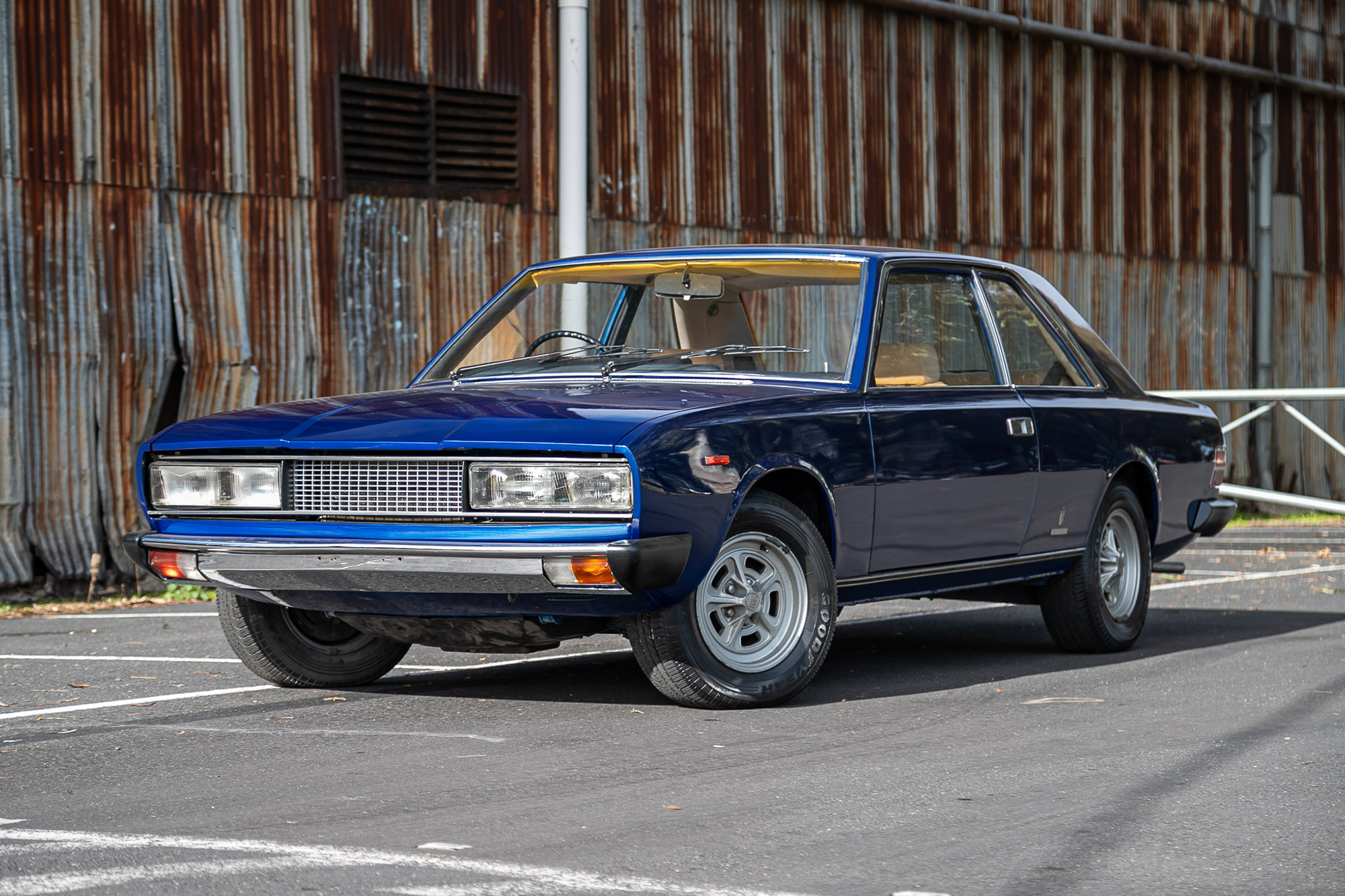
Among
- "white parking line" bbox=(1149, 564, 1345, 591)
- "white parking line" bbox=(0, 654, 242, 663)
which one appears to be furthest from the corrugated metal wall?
"white parking line" bbox=(1149, 564, 1345, 591)

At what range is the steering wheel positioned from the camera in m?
7.10

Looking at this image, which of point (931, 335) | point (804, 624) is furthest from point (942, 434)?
point (804, 624)

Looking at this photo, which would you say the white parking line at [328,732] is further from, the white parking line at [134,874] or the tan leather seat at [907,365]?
the tan leather seat at [907,365]

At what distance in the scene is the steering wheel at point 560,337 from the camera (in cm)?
710

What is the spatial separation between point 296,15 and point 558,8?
2.19m

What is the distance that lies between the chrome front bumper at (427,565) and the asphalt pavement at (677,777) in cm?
45

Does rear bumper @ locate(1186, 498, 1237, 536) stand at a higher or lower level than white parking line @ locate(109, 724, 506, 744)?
higher

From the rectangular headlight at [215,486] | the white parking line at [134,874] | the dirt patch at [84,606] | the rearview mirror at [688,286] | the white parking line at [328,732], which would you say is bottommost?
the dirt patch at [84,606]

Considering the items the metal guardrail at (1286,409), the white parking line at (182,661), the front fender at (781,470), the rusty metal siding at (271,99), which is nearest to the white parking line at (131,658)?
the white parking line at (182,661)

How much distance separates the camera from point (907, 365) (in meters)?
6.90

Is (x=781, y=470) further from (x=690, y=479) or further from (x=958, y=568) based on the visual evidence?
(x=958, y=568)

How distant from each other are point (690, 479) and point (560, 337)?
1609 millimetres

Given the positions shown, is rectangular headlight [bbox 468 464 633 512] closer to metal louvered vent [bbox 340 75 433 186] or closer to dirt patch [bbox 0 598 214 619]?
dirt patch [bbox 0 598 214 619]

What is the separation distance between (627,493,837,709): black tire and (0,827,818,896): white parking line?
1.93m
